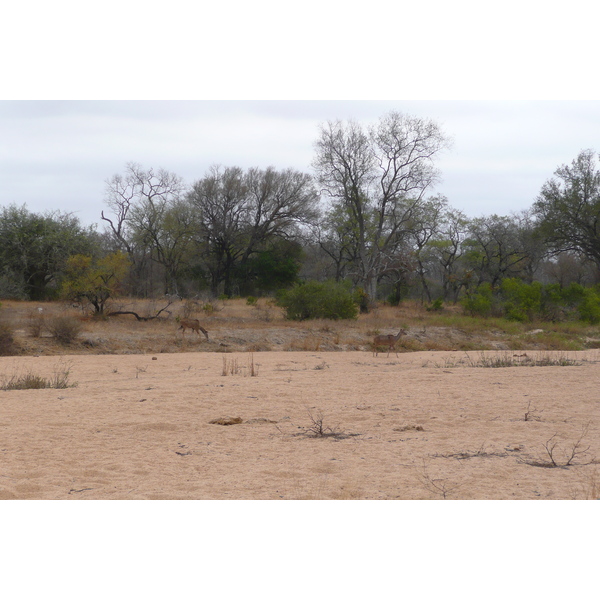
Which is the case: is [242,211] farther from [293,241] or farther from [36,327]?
[36,327]

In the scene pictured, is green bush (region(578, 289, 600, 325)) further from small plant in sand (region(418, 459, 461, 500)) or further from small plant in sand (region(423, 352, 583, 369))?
small plant in sand (region(418, 459, 461, 500))

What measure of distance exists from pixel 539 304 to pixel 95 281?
2017 cm

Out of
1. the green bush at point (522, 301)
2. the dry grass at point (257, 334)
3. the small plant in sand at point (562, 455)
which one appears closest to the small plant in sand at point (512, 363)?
the dry grass at point (257, 334)

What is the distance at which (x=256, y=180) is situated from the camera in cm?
4862

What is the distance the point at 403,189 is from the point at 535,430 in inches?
1205

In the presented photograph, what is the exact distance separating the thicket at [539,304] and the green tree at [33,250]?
2189cm

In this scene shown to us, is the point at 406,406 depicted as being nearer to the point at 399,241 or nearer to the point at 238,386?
the point at 238,386

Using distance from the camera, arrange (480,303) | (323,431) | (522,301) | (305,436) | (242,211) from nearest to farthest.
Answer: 1. (305,436)
2. (323,431)
3. (522,301)
4. (480,303)
5. (242,211)

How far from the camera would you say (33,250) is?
114 feet

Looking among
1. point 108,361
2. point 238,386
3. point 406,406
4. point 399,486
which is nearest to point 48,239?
point 108,361

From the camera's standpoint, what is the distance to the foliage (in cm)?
2322

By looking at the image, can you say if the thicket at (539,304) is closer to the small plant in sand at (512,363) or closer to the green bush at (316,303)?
the green bush at (316,303)

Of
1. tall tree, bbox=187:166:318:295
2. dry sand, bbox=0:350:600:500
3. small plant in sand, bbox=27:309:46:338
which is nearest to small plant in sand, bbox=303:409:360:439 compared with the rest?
dry sand, bbox=0:350:600:500

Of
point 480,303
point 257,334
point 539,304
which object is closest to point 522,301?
point 539,304
